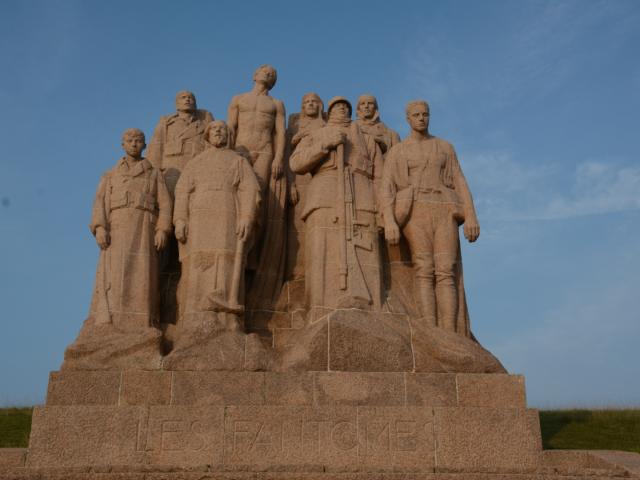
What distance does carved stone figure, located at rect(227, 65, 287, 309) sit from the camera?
38.7 feet

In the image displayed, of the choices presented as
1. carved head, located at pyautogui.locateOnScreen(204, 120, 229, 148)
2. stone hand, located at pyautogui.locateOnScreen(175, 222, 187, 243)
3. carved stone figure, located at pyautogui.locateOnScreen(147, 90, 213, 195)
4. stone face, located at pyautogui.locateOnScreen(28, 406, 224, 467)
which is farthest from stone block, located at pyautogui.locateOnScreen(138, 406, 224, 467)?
carved stone figure, located at pyautogui.locateOnScreen(147, 90, 213, 195)

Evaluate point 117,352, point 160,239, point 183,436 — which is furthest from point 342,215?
point 183,436

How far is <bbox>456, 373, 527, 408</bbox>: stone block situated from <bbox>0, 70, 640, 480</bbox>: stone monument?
0.07 feet

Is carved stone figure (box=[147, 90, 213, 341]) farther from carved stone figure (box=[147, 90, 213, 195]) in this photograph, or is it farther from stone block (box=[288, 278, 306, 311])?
stone block (box=[288, 278, 306, 311])

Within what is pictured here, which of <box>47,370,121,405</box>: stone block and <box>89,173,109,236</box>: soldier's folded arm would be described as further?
<box>89,173,109,236</box>: soldier's folded arm

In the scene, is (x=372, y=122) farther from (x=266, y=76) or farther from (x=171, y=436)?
(x=171, y=436)

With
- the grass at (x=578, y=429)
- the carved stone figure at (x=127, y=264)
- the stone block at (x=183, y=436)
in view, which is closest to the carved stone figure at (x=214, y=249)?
the carved stone figure at (x=127, y=264)

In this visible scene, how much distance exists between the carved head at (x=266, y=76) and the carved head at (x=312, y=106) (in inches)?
25.0

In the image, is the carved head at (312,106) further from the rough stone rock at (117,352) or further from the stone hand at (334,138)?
the rough stone rock at (117,352)

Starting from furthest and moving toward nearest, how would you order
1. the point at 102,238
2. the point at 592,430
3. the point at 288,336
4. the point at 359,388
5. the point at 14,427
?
the point at 14,427
the point at 592,430
the point at 288,336
the point at 102,238
the point at 359,388

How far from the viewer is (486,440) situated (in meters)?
9.34

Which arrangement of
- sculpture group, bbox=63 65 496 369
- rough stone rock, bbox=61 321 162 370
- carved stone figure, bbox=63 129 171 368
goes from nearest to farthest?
1. rough stone rock, bbox=61 321 162 370
2. carved stone figure, bbox=63 129 171 368
3. sculpture group, bbox=63 65 496 369

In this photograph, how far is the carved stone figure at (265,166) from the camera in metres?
11.8

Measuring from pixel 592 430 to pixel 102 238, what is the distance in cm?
1000
